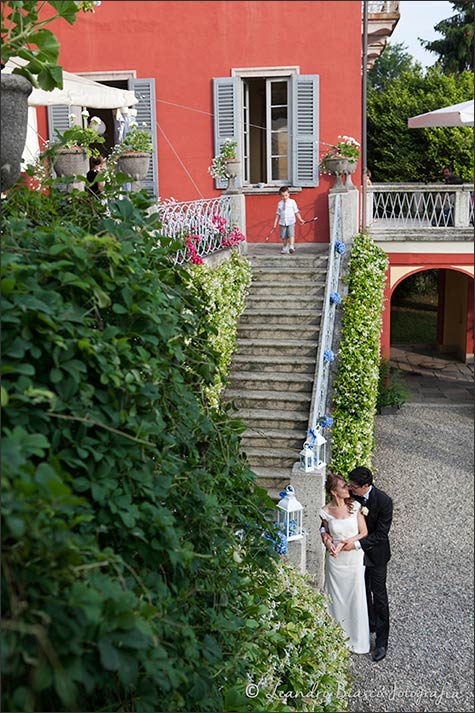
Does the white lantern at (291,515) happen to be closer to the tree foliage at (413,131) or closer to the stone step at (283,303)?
the tree foliage at (413,131)

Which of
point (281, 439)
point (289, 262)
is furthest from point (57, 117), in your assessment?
point (281, 439)

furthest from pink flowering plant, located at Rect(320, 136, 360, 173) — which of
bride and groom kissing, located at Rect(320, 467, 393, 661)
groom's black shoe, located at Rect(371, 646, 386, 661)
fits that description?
groom's black shoe, located at Rect(371, 646, 386, 661)

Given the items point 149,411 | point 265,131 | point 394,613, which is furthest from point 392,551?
point 265,131

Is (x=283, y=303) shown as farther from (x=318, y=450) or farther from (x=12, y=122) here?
(x=12, y=122)

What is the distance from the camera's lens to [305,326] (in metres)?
7.07

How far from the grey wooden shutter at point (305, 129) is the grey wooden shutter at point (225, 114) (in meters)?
0.58

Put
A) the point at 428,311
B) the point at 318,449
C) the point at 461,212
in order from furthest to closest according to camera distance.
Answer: the point at 318,449 → the point at 461,212 → the point at 428,311

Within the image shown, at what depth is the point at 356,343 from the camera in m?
6.79

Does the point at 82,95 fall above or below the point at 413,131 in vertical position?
above

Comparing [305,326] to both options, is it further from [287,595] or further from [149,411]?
[149,411]

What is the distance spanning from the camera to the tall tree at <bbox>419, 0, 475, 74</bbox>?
1.77 m

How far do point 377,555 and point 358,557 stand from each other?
749 millimetres

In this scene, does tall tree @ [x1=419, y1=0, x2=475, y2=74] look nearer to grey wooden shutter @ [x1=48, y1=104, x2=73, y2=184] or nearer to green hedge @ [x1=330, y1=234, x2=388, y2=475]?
green hedge @ [x1=330, y1=234, x2=388, y2=475]

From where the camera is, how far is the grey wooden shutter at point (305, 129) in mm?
7721
